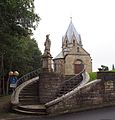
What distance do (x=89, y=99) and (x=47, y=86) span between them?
4413mm

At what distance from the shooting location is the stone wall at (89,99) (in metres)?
16.4

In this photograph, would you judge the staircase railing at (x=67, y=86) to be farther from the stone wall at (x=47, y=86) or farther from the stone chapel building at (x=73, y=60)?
the stone chapel building at (x=73, y=60)

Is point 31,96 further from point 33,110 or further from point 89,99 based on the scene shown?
point 89,99

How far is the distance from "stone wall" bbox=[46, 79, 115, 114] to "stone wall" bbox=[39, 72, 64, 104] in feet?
12.9

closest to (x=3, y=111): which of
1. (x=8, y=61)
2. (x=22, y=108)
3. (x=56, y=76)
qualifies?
(x=22, y=108)

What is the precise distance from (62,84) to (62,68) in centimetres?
4705

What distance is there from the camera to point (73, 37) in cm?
7738

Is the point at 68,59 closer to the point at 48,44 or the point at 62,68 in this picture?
the point at 62,68

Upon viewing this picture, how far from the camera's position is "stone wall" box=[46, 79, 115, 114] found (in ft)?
53.7

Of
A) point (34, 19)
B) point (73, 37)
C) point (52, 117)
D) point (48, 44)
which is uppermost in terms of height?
point (73, 37)

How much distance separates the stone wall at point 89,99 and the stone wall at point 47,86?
3.94 m

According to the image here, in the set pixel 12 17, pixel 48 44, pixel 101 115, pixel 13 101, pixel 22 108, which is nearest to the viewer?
pixel 101 115

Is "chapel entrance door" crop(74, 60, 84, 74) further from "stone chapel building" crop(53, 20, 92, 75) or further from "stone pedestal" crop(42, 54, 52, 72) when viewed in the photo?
"stone pedestal" crop(42, 54, 52, 72)

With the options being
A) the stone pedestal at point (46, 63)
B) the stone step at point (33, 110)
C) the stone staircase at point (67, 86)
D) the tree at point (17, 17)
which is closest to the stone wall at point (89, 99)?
the stone step at point (33, 110)
